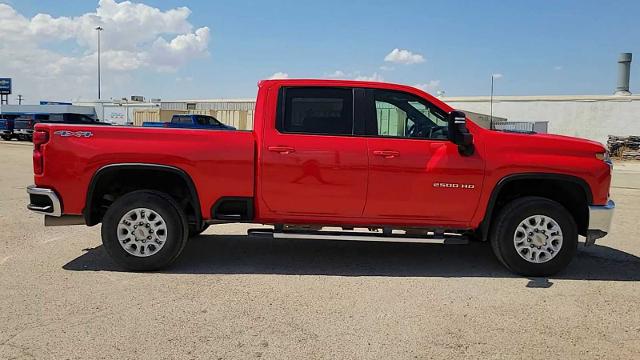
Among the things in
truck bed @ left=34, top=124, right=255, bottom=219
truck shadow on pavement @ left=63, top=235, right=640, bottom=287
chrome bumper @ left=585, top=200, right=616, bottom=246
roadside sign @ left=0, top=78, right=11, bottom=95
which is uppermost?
roadside sign @ left=0, top=78, right=11, bottom=95

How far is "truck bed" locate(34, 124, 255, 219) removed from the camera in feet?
17.2

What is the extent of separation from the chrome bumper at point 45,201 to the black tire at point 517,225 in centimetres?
457

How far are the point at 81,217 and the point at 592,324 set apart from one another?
4.93m

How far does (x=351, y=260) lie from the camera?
6039 millimetres

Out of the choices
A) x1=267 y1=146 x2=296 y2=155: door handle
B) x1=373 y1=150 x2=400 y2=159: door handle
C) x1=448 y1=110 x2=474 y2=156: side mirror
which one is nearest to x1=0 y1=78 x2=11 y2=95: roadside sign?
x1=267 y1=146 x2=296 y2=155: door handle

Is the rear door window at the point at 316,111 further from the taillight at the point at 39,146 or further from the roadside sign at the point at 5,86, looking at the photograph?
the roadside sign at the point at 5,86

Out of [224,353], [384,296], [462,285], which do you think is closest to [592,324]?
[462,285]

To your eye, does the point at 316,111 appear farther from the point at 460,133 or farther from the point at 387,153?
the point at 460,133

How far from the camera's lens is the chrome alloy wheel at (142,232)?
17.4 ft

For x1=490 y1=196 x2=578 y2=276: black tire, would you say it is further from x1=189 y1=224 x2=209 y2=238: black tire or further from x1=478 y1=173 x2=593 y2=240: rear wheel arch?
x1=189 y1=224 x2=209 y2=238: black tire

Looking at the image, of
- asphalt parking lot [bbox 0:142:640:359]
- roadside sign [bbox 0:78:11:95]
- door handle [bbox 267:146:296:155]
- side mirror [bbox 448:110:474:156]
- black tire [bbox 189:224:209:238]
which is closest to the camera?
asphalt parking lot [bbox 0:142:640:359]

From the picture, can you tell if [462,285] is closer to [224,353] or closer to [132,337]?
[224,353]

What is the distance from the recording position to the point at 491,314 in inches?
172

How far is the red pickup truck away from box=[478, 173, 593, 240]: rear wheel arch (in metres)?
0.02
